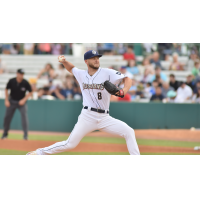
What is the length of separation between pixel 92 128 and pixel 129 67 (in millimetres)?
9700

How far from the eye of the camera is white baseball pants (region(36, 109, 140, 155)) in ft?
18.4

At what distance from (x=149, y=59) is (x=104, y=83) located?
10.2 m

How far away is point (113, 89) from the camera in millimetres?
5195

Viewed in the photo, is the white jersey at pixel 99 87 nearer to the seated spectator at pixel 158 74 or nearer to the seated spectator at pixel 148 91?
the seated spectator at pixel 148 91

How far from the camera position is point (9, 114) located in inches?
412

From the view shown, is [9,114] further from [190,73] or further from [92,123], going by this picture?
[190,73]

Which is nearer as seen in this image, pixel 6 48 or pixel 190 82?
pixel 190 82

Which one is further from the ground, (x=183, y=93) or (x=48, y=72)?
(x=48, y=72)

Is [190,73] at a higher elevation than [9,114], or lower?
higher

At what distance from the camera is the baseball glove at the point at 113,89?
16.9 feet

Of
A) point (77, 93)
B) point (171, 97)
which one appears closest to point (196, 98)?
point (171, 97)

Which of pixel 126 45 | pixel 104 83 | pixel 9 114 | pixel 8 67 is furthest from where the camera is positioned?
pixel 8 67

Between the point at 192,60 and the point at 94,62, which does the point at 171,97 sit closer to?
the point at 192,60
